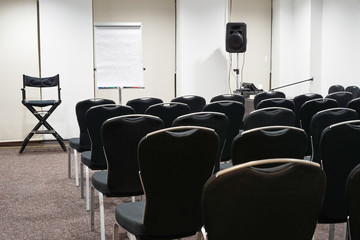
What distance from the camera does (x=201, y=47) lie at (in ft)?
31.4

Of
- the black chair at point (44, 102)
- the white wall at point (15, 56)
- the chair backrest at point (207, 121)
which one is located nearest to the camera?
the chair backrest at point (207, 121)

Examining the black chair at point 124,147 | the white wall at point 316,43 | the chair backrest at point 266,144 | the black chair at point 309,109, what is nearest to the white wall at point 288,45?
the white wall at point 316,43

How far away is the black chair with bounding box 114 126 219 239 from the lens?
234 cm

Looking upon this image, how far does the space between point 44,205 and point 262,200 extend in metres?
3.39

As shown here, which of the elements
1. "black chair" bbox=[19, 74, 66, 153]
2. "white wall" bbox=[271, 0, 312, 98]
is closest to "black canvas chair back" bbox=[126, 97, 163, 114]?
"black chair" bbox=[19, 74, 66, 153]

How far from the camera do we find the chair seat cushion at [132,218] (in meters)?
2.43

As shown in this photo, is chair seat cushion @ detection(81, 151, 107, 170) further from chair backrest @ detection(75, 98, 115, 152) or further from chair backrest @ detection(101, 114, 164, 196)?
chair backrest @ detection(101, 114, 164, 196)

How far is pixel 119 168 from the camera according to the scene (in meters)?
3.11

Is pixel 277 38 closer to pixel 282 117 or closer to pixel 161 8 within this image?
pixel 161 8

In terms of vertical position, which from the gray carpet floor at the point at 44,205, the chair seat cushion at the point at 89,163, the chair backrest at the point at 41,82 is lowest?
the gray carpet floor at the point at 44,205

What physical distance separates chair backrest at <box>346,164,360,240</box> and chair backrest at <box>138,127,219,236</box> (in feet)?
2.76

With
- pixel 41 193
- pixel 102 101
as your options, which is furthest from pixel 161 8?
pixel 41 193

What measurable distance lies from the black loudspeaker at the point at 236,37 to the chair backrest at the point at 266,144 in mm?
6906

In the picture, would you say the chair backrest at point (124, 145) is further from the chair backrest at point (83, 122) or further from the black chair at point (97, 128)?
the chair backrest at point (83, 122)
